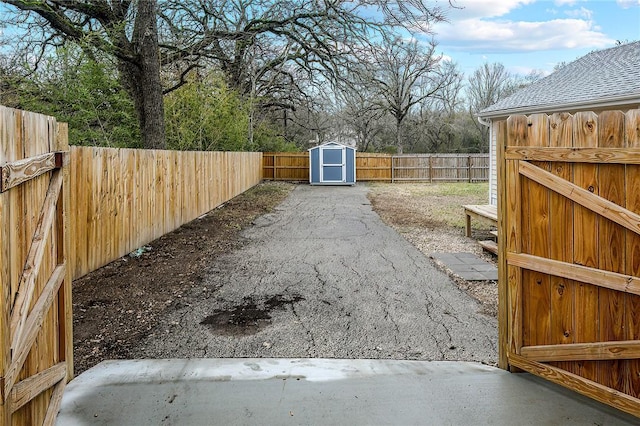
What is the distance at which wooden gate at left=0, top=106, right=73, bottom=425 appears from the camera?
1.69 m

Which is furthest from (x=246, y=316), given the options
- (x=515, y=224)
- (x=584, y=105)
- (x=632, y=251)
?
Result: (x=584, y=105)

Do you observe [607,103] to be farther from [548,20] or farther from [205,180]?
[548,20]

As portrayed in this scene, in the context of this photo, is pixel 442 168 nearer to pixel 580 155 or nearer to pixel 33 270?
pixel 580 155

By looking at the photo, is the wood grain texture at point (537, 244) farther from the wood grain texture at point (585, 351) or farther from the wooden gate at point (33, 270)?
the wooden gate at point (33, 270)

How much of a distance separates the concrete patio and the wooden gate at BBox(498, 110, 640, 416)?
0.62ft

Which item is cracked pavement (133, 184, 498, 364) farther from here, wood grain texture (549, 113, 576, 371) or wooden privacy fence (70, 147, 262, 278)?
wooden privacy fence (70, 147, 262, 278)

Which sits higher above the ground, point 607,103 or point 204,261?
point 607,103

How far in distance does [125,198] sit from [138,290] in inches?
72.3

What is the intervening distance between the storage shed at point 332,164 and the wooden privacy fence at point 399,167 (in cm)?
192

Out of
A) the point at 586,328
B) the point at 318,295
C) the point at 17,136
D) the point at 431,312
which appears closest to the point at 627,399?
the point at 586,328

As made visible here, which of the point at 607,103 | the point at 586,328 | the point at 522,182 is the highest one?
the point at 607,103

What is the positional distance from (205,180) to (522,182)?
31.2 feet

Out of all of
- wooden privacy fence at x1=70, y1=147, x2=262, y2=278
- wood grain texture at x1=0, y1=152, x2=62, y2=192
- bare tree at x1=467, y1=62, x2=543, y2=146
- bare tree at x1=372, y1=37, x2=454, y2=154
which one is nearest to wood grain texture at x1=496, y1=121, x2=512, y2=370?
wood grain texture at x1=0, y1=152, x2=62, y2=192

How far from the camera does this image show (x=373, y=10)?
12.8 m
